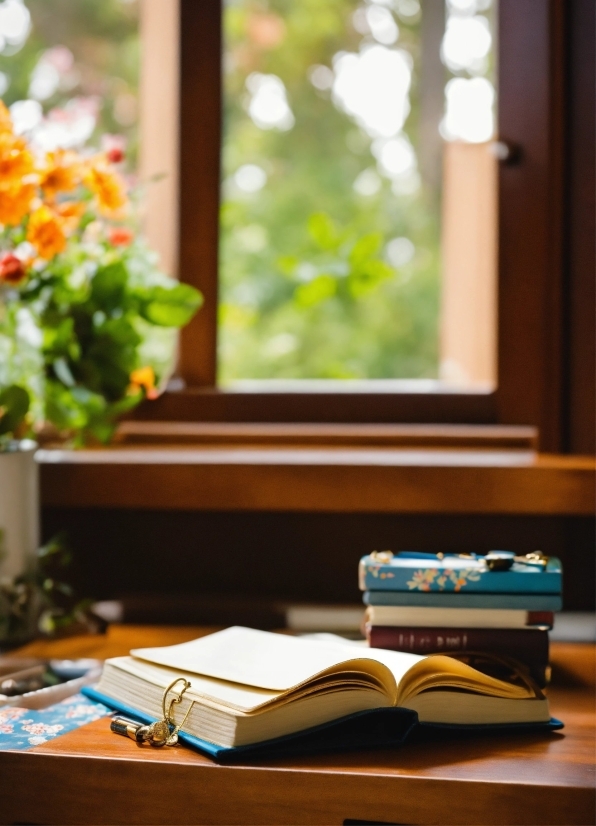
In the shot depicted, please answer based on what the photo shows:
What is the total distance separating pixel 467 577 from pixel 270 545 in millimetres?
487

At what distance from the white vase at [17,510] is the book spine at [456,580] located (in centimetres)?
49

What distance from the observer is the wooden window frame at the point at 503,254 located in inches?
51.1

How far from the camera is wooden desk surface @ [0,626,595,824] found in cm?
69

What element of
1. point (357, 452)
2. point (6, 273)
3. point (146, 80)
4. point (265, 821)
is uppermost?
point (146, 80)

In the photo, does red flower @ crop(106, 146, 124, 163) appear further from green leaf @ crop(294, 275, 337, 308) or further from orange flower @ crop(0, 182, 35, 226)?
green leaf @ crop(294, 275, 337, 308)

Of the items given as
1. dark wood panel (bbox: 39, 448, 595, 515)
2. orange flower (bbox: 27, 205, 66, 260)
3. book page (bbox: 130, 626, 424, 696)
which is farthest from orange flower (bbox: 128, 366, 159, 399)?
book page (bbox: 130, 626, 424, 696)

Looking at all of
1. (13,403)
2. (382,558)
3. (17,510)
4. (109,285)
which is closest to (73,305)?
(109,285)

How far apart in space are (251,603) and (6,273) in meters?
0.59

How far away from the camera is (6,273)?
3.58 ft

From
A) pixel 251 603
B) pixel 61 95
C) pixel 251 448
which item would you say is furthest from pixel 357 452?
pixel 61 95

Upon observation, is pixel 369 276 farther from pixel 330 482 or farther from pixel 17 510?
pixel 17 510

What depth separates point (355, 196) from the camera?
173 centimetres

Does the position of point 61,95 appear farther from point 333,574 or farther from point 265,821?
point 265,821

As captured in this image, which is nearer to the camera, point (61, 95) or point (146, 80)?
point (146, 80)
